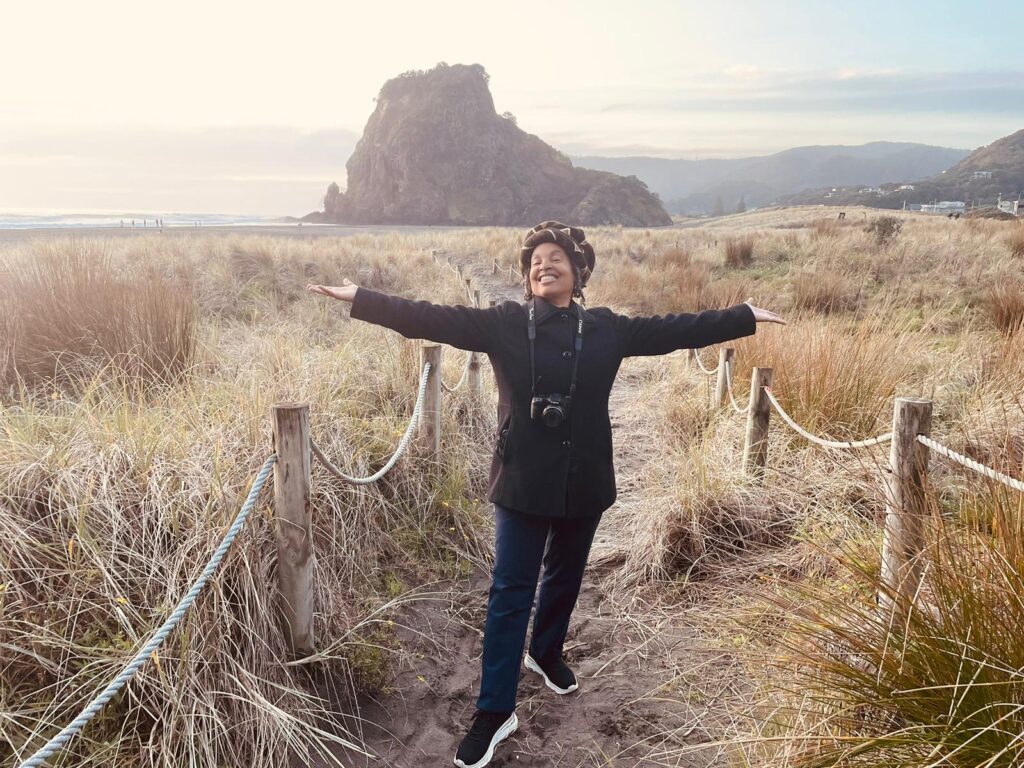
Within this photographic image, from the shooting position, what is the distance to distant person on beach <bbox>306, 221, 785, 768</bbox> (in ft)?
7.95

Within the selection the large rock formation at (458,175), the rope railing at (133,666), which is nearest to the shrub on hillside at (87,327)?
the rope railing at (133,666)

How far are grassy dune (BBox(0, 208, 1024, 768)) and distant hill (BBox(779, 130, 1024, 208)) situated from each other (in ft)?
290

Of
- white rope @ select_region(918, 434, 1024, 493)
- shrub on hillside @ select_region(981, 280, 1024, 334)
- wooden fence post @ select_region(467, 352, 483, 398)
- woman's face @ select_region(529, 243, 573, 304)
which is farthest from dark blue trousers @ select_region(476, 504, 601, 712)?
shrub on hillside @ select_region(981, 280, 1024, 334)

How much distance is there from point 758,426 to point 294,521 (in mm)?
2871

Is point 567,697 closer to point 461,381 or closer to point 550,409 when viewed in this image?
point 550,409

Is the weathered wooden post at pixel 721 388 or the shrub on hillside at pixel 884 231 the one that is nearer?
the weathered wooden post at pixel 721 388

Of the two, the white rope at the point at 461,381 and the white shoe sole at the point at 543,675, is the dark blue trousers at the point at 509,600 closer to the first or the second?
the white shoe sole at the point at 543,675

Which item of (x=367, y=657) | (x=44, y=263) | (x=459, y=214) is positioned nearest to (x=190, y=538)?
(x=367, y=657)

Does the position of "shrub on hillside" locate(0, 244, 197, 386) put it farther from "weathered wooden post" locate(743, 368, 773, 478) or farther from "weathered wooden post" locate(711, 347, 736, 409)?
"weathered wooden post" locate(711, 347, 736, 409)

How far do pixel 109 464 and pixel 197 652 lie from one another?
3.09 feet

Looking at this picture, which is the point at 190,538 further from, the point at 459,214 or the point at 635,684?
the point at 459,214

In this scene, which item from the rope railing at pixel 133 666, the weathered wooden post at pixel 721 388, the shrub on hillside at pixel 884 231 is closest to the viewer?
the rope railing at pixel 133 666

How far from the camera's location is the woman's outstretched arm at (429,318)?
2.51 metres

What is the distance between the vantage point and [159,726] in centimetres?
211
